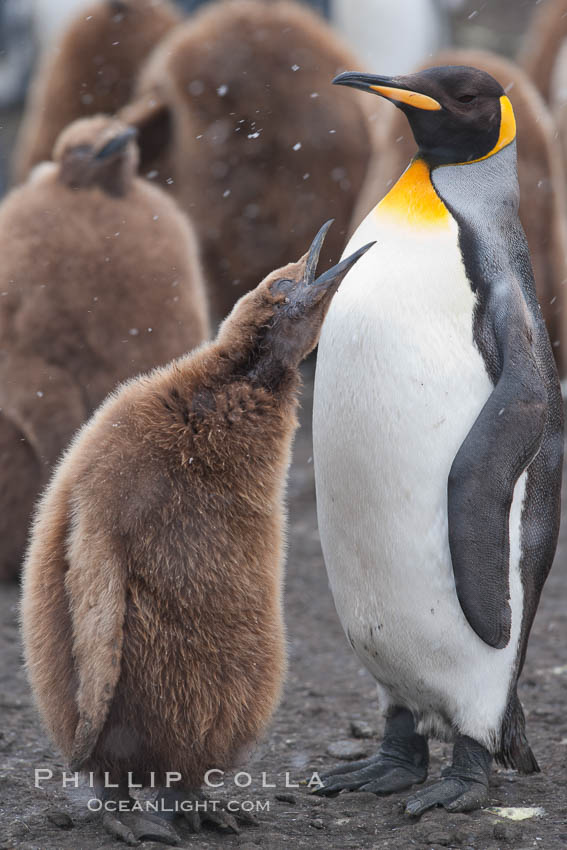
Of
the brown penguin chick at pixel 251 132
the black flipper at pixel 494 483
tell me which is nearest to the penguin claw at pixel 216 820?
the black flipper at pixel 494 483

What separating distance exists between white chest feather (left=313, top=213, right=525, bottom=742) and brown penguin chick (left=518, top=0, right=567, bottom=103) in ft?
16.4

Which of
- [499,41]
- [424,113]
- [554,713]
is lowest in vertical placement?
[499,41]

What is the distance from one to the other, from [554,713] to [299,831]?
1103 mm

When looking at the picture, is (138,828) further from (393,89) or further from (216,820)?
(393,89)

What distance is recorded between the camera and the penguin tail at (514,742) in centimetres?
271

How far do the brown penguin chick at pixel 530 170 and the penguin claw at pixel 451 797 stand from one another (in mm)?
2867

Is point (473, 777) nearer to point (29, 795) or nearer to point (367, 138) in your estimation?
point (29, 795)

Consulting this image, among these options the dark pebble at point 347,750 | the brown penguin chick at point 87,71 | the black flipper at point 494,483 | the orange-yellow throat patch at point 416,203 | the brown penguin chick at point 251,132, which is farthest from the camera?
the brown penguin chick at point 87,71

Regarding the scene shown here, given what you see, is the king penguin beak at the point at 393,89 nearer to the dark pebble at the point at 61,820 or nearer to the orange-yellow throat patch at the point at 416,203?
the orange-yellow throat patch at the point at 416,203

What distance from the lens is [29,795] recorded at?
2.69 meters

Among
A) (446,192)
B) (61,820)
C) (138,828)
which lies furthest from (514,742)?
(446,192)

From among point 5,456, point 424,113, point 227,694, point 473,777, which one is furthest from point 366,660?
point 5,456

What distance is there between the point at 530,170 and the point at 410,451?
2.77 m

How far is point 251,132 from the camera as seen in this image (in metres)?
5.54
